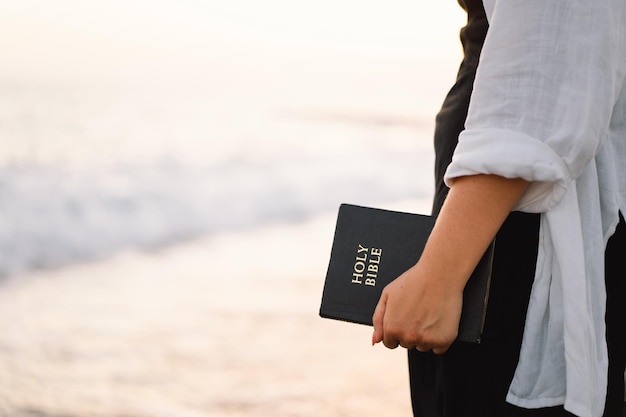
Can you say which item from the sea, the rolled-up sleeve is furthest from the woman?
the sea

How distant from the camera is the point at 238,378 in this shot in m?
2.81

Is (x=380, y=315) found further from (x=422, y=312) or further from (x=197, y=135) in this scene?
(x=197, y=135)

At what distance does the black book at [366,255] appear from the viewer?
0.82 meters

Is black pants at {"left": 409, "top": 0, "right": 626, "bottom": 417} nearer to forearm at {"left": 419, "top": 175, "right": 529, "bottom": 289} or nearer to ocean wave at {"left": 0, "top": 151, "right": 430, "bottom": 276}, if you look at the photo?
forearm at {"left": 419, "top": 175, "right": 529, "bottom": 289}

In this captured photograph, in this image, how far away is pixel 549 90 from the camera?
28.8 inches

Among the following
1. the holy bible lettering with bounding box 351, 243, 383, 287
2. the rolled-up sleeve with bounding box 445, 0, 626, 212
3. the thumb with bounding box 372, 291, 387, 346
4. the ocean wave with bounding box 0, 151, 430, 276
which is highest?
the ocean wave with bounding box 0, 151, 430, 276

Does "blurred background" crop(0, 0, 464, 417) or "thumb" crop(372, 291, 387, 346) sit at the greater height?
"blurred background" crop(0, 0, 464, 417)

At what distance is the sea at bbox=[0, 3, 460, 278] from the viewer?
5148mm

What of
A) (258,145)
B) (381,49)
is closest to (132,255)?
(258,145)

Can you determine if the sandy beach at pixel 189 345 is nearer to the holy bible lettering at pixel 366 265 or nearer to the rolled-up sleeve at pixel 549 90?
the holy bible lettering at pixel 366 265

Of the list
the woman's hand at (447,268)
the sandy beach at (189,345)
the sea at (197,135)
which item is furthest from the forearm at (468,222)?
the sea at (197,135)

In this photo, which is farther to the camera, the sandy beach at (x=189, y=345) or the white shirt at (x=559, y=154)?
the sandy beach at (x=189, y=345)

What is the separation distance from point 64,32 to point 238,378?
7.80 meters

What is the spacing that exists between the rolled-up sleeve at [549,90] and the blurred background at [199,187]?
1.93 m
